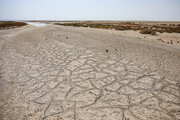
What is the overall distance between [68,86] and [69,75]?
0.52m

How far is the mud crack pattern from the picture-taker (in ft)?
6.53

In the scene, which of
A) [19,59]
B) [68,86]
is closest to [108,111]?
[68,86]

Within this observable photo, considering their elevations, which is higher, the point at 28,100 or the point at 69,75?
the point at 69,75

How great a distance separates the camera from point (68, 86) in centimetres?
275

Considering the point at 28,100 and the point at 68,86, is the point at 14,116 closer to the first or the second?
the point at 28,100

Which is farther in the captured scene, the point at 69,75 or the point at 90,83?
the point at 69,75

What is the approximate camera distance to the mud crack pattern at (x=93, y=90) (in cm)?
199

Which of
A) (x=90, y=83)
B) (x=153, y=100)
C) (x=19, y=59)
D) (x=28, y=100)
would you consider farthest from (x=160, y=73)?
(x=19, y=59)

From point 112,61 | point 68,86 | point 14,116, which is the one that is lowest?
point 14,116

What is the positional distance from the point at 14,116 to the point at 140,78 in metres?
2.80

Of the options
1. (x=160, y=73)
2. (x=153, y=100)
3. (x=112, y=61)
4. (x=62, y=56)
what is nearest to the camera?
(x=153, y=100)

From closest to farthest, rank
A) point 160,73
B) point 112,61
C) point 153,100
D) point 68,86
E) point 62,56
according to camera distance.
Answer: point 153,100, point 68,86, point 160,73, point 112,61, point 62,56

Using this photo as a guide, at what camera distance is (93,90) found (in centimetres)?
258

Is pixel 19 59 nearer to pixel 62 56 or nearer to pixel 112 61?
pixel 62 56
